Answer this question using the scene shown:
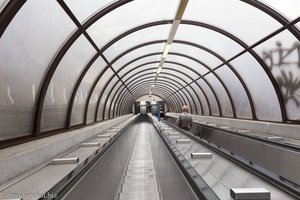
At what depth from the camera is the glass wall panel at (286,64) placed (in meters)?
7.25

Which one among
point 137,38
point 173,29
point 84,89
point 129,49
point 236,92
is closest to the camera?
point 173,29

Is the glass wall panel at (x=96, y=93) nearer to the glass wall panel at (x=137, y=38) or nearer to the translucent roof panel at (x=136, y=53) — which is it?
the translucent roof panel at (x=136, y=53)

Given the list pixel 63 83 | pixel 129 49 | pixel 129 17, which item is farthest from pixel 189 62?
pixel 63 83

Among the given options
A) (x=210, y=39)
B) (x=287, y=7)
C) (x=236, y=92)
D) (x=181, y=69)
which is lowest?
(x=236, y=92)


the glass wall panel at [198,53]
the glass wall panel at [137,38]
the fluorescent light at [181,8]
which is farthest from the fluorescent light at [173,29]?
the glass wall panel at [198,53]

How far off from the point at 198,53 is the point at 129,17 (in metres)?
5.34

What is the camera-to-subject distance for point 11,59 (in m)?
4.49

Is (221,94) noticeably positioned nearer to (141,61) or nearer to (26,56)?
(141,61)

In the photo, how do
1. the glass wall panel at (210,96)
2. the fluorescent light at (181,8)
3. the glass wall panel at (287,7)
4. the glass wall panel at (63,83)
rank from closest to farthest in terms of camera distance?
the glass wall panel at (287,7) < the fluorescent light at (181,8) < the glass wall panel at (63,83) < the glass wall panel at (210,96)

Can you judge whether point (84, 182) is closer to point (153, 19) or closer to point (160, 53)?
point (153, 19)

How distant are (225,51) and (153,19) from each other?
372 cm

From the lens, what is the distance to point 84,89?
10.3 meters

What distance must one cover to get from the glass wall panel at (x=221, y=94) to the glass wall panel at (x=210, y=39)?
11.4ft

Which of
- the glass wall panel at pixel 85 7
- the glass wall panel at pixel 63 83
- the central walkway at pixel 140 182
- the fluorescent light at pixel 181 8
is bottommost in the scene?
the central walkway at pixel 140 182
